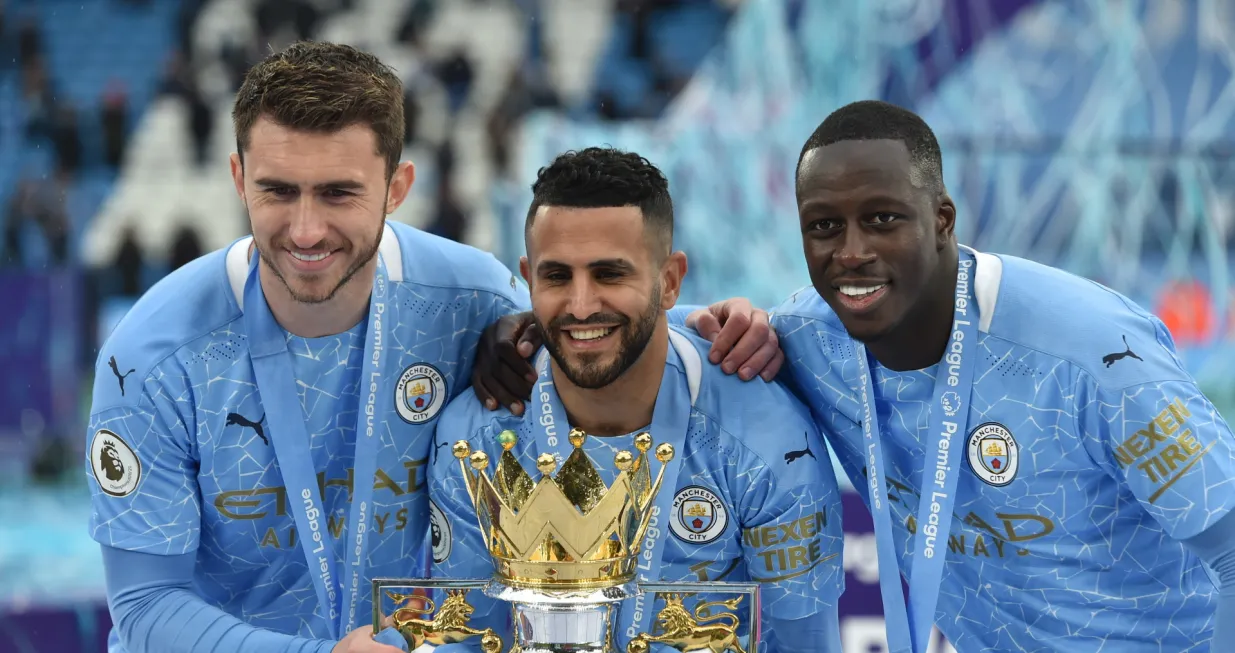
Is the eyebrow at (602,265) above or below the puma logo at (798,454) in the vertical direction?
above

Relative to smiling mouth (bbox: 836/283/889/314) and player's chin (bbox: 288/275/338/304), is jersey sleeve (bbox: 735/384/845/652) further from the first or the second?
player's chin (bbox: 288/275/338/304)

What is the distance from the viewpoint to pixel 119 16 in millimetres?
8648

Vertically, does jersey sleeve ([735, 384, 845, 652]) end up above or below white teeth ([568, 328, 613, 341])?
below

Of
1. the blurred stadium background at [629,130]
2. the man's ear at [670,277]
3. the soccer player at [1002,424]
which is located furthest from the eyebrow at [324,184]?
the blurred stadium background at [629,130]

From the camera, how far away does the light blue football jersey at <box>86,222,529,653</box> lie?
3.18m

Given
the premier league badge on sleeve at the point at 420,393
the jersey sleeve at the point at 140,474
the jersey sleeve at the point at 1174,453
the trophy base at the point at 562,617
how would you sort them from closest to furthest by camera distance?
the trophy base at the point at 562,617
the jersey sleeve at the point at 1174,453
the jersey sleeve at the point at 140,474
the premier league badge on sleeve at the point at 420,393

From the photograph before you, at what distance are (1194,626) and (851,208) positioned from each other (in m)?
1.26

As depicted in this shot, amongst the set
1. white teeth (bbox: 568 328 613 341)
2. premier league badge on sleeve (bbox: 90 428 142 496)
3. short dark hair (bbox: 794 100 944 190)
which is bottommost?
premier league badge on sleeve (bbox: 90 428 142 496)

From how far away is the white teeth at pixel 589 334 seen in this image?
9.37 ft

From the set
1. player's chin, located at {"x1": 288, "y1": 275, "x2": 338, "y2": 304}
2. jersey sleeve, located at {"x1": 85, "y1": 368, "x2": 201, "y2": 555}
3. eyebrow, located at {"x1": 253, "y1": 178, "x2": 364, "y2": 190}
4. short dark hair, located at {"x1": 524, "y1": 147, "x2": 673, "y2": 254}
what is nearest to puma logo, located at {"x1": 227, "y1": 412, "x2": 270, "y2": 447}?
jersey sleeve, located at {"x1": 85, "y1": 368, "x2": 201, "y2": 555}

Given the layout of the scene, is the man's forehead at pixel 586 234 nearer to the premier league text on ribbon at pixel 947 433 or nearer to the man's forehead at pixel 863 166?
the man's forehead at pixel 863 166

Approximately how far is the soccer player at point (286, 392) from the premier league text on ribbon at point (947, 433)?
1.15m

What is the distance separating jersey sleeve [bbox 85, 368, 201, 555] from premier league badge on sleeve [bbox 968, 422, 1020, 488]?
178 centimetres

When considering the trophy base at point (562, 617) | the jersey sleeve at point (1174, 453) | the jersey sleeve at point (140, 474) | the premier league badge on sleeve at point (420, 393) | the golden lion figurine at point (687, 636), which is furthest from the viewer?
the premier league badge on sleeve at point (420, 393)
